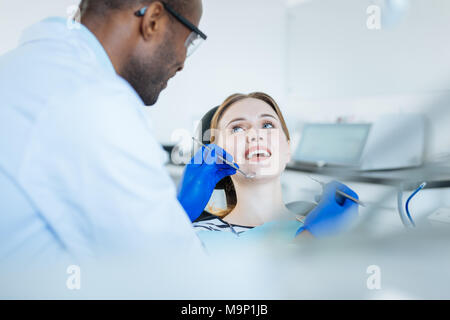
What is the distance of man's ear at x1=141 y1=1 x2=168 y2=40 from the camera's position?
0.71 meters

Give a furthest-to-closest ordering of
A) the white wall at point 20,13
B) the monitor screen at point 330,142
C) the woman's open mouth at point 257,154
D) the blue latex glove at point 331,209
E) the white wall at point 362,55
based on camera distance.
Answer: the monitor screen at point 330,142
the white wall at point 362,55
the woman's open mouth at point 257,154
the white wall at point 20,13
the blue latex glove at point 331,209

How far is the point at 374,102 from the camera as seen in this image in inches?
88.2

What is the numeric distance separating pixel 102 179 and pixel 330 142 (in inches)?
74.1

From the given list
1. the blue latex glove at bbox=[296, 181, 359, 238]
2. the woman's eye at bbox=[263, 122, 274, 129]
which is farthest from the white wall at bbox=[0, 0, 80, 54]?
the blue latex glove at bbox=[296, 181, 359, 238]

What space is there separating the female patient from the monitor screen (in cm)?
83

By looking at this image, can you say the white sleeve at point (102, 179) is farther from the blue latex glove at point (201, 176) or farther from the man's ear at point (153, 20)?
the blue latex glove at point (201, 176)

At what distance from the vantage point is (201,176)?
104 cm

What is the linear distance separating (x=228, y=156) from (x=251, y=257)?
0.62 metres

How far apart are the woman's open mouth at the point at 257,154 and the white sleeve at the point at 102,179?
0.55 metres

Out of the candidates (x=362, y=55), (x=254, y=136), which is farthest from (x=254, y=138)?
(x=362, y=55)

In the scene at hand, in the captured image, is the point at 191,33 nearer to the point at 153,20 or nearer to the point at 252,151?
the point at 153,20

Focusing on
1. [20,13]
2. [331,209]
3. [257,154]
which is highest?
[20,13]

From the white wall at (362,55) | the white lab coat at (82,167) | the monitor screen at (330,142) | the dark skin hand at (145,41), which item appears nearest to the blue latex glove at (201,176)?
the dark skin hand at (145,41)

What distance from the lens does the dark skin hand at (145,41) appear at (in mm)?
705
